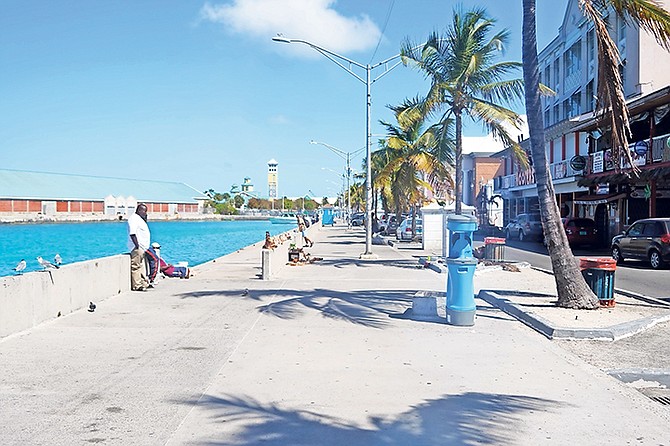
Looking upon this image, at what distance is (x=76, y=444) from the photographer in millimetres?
5207

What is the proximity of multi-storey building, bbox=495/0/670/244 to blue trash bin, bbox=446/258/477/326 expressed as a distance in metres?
9.02

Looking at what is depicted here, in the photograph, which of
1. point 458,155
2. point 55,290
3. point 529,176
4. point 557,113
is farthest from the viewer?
point 557,113

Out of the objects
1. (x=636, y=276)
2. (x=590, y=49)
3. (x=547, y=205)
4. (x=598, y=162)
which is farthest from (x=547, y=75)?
(x=547, y=205)

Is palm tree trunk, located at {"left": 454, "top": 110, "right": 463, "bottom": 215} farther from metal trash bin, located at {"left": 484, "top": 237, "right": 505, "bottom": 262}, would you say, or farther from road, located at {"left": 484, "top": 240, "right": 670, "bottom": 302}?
road, located at {"left": 484, "top": 240, "right": 670, "bottom": 302}

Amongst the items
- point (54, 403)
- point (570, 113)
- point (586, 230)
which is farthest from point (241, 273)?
point (570, 113)

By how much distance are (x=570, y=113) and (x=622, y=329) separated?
38856 millimetres

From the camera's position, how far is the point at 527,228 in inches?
1547

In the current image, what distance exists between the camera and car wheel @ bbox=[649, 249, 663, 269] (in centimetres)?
2123

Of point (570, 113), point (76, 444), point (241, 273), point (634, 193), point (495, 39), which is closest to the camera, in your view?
point (76, 444)

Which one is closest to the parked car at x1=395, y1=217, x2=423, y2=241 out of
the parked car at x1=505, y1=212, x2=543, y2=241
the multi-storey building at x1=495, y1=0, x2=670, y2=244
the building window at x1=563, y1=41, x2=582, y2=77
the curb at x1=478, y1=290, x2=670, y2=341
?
the parked car at x1=505, y1=212, x2=543, y2=241

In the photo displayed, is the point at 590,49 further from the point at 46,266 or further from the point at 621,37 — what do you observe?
the point at 46,266

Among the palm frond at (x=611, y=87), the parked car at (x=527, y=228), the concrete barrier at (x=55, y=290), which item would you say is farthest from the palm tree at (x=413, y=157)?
the concrete barrier at (x=55, y=290)

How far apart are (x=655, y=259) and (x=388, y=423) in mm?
18453

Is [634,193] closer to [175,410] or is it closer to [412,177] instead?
[412,177]
